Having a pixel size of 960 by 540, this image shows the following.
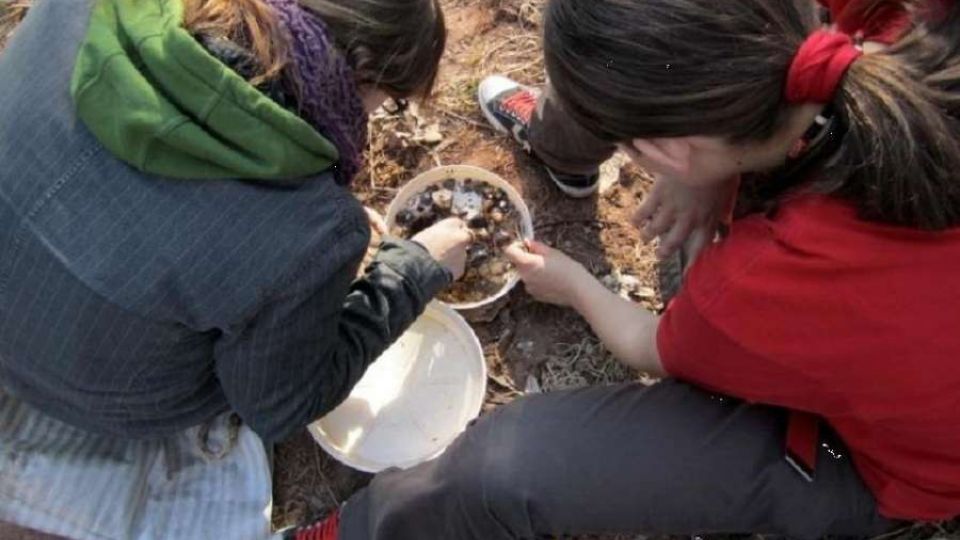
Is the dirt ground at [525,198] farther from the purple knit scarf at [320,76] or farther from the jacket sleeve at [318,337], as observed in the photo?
the purple knit scarf at [320,76]

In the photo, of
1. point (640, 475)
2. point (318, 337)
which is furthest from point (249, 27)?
point (640, 475)

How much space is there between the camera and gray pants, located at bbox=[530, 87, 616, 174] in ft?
6.96

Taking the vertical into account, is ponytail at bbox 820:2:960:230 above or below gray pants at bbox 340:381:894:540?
above

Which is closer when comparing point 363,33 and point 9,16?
point 363,33

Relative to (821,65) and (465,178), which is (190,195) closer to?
(821,65)

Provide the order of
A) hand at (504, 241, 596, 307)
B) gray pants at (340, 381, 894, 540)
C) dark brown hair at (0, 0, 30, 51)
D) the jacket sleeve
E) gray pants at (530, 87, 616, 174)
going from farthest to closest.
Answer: dark brown hair at (0, 0, 30, 51)
gray pants at (530, 87, 616, 174)
hand at (504, 241, 596, 307)
gray pants at (340, 381, 894, 540)
the jacket sleeve

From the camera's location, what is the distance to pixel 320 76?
1.35 m

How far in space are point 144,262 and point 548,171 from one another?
1246mm

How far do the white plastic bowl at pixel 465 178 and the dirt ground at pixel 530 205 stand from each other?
0.28 feet

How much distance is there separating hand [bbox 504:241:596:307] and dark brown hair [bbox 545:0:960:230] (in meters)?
0.66

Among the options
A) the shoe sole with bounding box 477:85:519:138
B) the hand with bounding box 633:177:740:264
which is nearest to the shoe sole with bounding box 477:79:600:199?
the shoe sole with bounding box 477:85:519:138

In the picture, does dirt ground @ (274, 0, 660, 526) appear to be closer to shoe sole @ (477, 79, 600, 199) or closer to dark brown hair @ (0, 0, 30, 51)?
shoe sole @ (477, 79, 600, 199)

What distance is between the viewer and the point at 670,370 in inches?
67.1

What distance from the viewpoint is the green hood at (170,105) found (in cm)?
125
